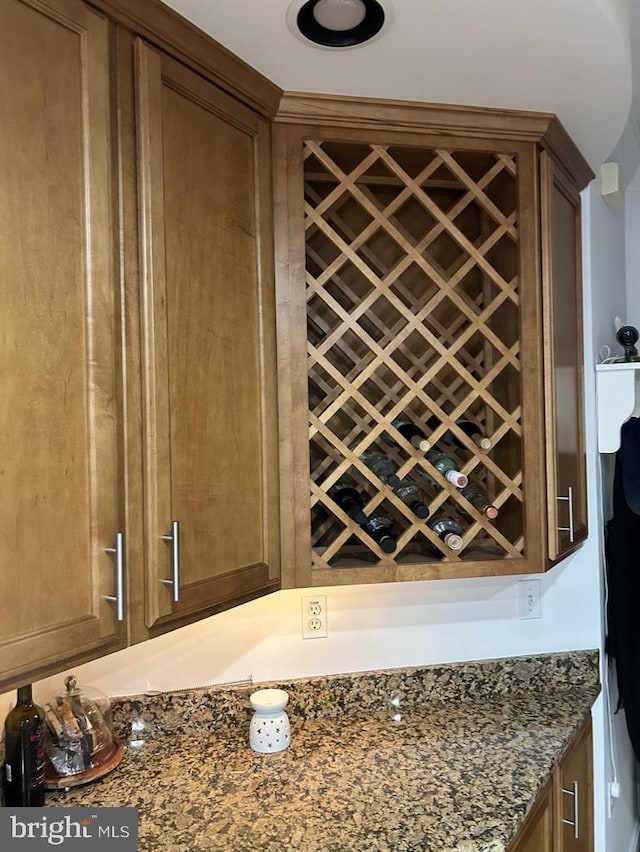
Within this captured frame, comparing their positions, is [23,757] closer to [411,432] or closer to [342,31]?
[411,432]

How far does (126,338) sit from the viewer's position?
114cm

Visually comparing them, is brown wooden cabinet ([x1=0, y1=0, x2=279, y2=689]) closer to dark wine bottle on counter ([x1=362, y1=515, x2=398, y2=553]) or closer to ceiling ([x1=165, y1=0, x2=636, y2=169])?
ceiling ([x1=165, y1=0, x2=636, y2=169])

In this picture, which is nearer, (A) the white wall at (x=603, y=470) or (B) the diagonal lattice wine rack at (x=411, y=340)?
(B) the diagonal lattice wine rack at (x=411, y=340)

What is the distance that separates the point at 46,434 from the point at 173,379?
0.29 metres

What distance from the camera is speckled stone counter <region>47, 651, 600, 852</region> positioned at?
125 cm

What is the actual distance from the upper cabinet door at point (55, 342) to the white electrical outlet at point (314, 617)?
2.64 feet

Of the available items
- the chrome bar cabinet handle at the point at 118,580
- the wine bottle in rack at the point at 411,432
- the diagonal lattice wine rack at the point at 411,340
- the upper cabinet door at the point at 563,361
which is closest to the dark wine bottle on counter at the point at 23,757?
the chrome bar cabinet handle at the point at 118,580

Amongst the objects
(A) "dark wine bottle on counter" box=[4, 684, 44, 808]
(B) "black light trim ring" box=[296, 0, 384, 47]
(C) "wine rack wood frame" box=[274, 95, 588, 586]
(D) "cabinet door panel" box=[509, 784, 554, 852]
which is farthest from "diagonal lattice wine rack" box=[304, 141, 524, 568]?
(A) "dark wine bottle on counter" box=[4, 684, 44, 808]

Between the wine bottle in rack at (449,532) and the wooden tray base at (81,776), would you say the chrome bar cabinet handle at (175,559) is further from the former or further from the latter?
the wine bottle in rack at (449,532)

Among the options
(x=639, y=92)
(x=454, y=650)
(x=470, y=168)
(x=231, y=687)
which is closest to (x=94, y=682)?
(x=231, y=687)

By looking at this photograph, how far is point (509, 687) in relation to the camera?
1.95 m

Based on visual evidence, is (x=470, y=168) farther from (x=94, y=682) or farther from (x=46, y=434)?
(x=94, y=682)

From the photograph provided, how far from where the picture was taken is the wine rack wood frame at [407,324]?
5.01ft

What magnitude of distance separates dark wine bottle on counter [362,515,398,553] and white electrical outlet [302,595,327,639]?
339mm
